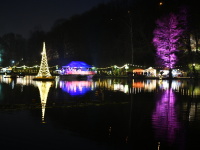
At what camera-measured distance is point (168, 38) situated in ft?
157

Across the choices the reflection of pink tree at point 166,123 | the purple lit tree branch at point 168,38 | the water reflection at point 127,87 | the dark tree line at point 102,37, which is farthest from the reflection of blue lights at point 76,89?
the dark tree line at point 102,37

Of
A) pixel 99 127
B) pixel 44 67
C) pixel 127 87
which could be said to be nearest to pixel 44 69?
pixel 44 67

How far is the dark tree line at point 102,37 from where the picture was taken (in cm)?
5644

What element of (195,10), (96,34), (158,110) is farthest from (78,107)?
(96,34)

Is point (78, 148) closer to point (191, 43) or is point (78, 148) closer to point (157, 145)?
point (157, 145)

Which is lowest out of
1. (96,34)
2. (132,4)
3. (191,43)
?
(191,43)

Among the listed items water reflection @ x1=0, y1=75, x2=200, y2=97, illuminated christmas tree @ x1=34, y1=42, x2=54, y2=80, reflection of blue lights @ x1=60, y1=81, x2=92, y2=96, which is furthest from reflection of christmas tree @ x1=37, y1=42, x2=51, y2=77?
reflection of blue lights @ x1=60, y1=81, x2=92, y2=96

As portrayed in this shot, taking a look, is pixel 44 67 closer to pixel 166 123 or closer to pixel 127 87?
pixel 127 87

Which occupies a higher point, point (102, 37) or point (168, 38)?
point (102, 37)

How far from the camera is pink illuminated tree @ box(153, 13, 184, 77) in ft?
154

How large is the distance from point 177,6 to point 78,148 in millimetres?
48963

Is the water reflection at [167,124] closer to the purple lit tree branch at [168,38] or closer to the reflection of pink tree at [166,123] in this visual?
the reflection of pink tree at [166,123]

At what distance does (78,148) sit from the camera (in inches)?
303

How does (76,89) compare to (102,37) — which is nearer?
(76,89)
